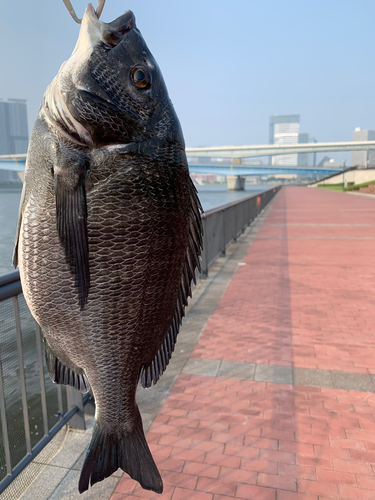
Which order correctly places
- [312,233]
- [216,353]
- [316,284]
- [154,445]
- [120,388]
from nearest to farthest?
[120,388], [154,445], [216,353], [316,284], [312,233]

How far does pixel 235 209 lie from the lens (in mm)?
11477

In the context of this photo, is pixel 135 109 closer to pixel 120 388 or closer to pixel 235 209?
pixel 120 388

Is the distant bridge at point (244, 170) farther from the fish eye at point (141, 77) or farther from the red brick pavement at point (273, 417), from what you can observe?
the fish eye at point (141, 77)

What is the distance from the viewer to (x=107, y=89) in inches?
44.6

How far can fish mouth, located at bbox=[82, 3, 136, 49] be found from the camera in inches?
44.6

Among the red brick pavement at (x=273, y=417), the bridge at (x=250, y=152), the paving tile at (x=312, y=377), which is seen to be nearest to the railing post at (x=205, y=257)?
the red brick pavement at (x=273, y=417)

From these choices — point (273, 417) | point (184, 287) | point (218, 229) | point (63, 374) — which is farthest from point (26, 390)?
point (218, 229)

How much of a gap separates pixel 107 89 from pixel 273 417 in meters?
2.97

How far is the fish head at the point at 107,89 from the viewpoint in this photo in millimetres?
1104

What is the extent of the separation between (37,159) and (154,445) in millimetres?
2495

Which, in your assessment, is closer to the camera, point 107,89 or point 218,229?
point 107,89

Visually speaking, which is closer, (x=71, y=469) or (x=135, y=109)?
(x=135, y=109)

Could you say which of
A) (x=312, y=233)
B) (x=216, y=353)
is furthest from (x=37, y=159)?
(x=312, y=233)

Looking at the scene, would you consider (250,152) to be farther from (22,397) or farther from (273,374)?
(22,397)
